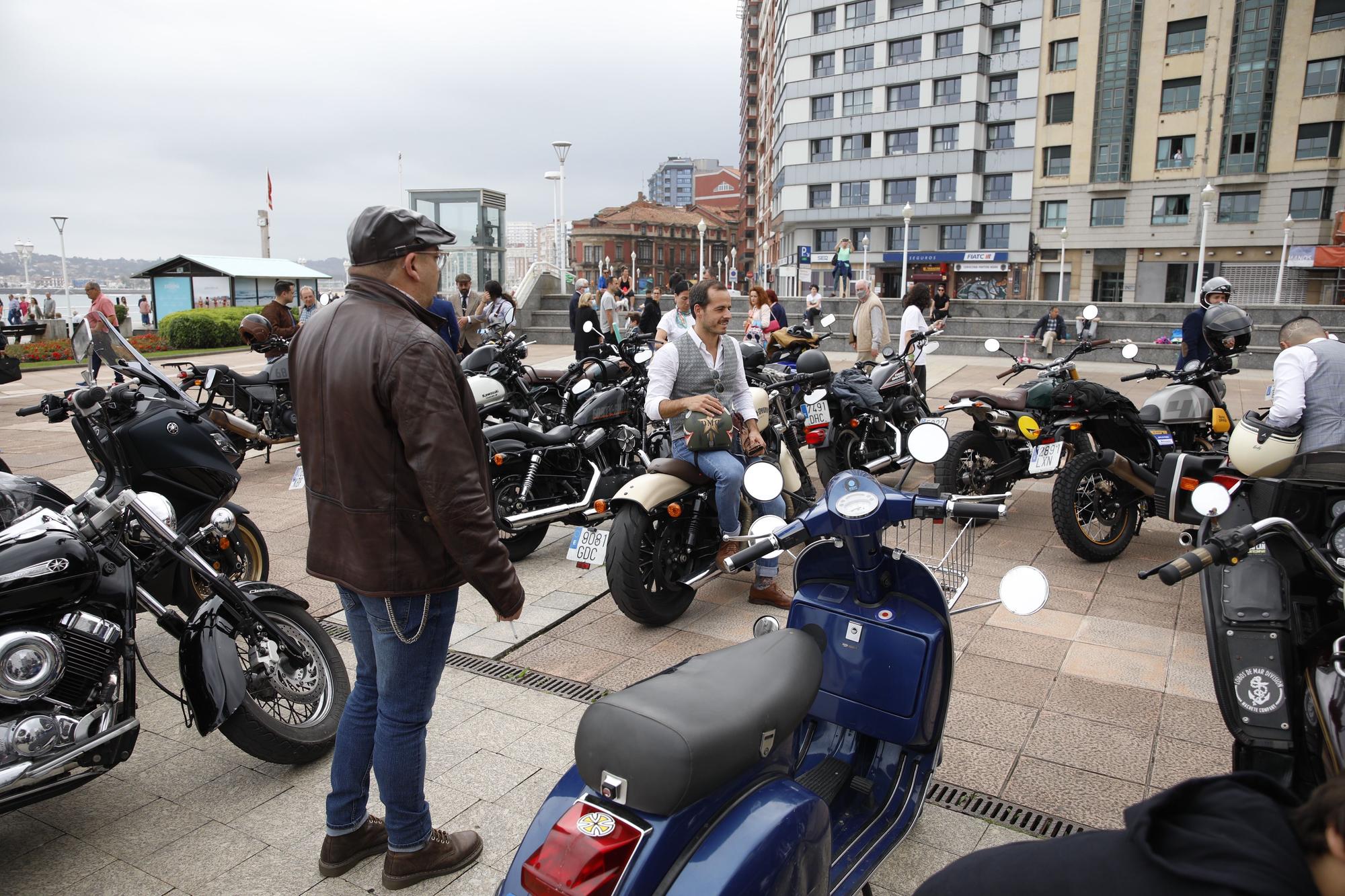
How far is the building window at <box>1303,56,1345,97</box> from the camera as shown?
40438 millimetres

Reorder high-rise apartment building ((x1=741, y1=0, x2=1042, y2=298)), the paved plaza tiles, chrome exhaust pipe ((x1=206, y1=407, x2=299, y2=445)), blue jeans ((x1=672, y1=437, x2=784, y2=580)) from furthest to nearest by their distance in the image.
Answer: high-rise apartment building ((x1=741, y1=0, x2=1042, y2=298)), chrome exhaust pipe ((x1=206, y1=407, x2=299, y2=445)), blue jeans ((x1=672, y1=437, x2=784, y2=580)), the paved plaza tiles

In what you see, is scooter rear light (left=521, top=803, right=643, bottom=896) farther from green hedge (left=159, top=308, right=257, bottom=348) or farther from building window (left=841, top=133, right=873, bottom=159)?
building window (left=841, top=133, right=873, bottom=159)

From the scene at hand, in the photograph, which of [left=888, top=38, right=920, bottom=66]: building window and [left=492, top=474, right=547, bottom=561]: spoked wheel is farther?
[left=888, top=38, right=920, bottom=66]: building window

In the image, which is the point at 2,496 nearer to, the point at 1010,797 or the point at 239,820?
the point at 239,820

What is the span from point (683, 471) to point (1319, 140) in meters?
49.3

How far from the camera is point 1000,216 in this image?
49.2 meters

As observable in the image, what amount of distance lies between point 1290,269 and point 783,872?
50865mm

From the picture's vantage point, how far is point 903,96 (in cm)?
5162

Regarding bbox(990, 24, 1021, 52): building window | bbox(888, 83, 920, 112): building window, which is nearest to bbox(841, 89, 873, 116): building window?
bbox(888, 83, 920, 112): building window

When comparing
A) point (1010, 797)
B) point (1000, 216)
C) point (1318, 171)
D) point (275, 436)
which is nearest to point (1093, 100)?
point (1000, 216)

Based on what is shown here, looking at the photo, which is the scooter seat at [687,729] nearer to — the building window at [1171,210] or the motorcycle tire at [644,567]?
the motorcycle tire at [644,567]

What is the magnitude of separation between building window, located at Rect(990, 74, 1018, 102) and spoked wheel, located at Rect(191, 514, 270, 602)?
52.6 meters

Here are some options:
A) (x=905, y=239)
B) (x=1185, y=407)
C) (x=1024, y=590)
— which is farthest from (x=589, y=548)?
(x=905, y=239)

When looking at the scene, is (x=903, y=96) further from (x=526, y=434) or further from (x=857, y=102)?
(x=526, y=434)
